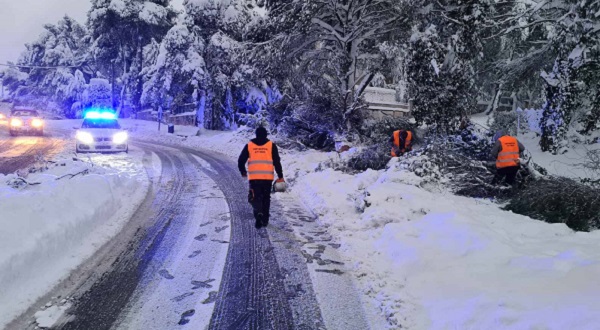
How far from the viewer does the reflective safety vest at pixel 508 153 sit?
26.5 ft

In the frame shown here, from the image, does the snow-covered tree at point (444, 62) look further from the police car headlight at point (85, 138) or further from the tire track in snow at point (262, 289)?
the police car headlight at point (85, 138)

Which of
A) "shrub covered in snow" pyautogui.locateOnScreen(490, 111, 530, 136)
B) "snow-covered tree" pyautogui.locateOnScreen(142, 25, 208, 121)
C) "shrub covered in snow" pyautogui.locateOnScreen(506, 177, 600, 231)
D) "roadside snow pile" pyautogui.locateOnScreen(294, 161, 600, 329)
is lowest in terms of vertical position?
"roadside snow pile" pyautogui.locateOnScreen(294, 161, 600, 329)

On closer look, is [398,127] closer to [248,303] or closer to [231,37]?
[248,303]

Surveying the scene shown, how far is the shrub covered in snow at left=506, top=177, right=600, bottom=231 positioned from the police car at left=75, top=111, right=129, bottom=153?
46.9ft

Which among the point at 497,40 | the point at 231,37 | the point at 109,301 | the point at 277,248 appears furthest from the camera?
the point at 231,37

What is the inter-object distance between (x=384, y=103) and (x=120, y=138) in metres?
13.7

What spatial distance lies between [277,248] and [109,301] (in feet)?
7.78

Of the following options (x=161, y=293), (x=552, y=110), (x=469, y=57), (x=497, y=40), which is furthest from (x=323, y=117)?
(x=161, y=293)

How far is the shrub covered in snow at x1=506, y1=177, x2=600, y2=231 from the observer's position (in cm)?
609

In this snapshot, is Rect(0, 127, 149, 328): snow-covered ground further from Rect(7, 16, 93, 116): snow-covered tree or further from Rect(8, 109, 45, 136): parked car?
Rect(7, 16, 93, 116): snow-covered tree

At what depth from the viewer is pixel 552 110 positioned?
42.1ft

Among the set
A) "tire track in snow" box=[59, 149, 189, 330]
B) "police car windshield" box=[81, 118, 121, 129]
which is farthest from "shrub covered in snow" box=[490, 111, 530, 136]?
"police car windshield" box=[81, 118, 121, 129]

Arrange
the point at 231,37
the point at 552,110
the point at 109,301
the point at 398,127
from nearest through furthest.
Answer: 1. the point at 109,301
2. the point at 552,110
3. the point at 398,127
4. the point at 231,37

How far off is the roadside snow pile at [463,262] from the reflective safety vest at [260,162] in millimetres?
1492
